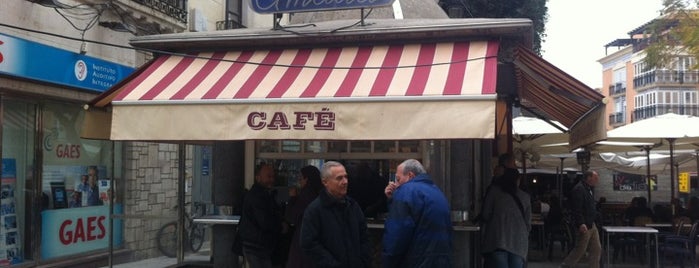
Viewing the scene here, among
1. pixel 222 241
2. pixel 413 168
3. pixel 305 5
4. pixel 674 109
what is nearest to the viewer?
pixel 413 168

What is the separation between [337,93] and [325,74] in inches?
20.8

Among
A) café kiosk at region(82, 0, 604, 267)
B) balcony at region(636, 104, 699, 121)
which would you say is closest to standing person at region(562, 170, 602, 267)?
café kiosk at region(82, 0, 604, 267)

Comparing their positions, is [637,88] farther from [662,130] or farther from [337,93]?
[337,93]

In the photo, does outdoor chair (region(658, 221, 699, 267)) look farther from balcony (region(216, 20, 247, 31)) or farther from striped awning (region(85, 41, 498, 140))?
balcony (region(216, 20, 247, 31))

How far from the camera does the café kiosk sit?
17.0 feet

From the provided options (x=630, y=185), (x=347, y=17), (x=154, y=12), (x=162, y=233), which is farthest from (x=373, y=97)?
(x=630, y=185)

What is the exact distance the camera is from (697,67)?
16.5 metres

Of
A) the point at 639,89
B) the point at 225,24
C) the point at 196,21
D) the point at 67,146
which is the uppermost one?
the point at 639,89

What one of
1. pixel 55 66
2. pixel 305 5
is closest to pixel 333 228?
pixel 305 5

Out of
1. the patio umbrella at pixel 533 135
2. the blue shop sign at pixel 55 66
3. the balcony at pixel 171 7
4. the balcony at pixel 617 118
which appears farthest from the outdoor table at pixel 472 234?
the balcony at pixel 617 118

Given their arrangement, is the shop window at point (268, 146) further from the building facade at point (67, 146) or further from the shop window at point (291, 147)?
the building facade at point (67, 146)

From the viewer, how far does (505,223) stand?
6.62m

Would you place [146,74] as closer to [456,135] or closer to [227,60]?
[227,60]

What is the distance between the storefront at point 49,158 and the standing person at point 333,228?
5.82 m
